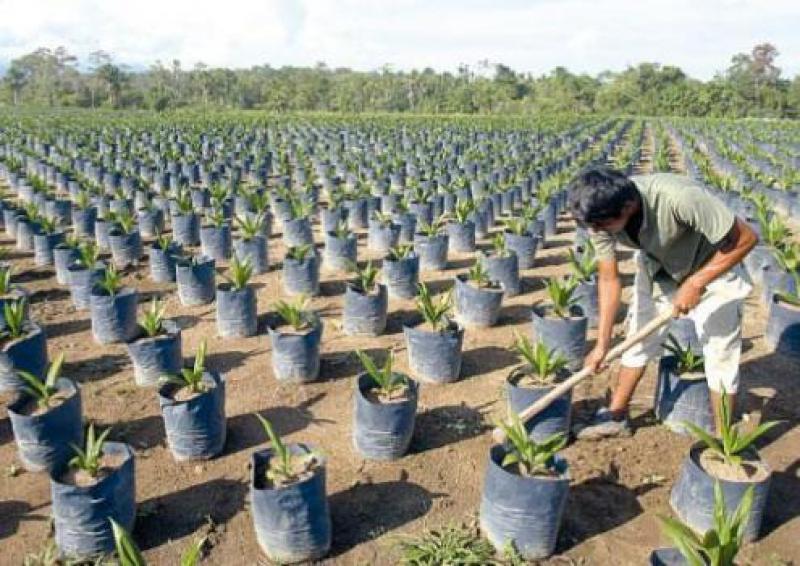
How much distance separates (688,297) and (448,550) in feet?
6.84

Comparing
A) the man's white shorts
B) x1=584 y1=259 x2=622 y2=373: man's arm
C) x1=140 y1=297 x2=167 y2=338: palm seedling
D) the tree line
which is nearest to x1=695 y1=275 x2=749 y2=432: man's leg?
the man's white shorts

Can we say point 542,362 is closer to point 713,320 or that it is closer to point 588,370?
point 588,370

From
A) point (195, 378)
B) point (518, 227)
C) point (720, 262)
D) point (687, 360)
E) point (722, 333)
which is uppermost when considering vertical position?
point (720, 262)

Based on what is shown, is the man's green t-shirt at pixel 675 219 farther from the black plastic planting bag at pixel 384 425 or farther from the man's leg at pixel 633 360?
the black plastic planting bag at pixel 384 425

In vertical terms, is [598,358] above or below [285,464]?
above

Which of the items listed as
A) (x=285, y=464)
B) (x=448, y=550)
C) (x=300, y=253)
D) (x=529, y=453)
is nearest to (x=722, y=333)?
(x=529, y=453)

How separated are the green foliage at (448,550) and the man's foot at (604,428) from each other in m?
1.40

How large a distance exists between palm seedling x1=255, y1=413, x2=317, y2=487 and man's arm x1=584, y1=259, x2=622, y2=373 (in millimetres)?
1853

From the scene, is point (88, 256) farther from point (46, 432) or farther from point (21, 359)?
point (46, 432)

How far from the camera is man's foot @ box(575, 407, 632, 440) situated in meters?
4.75

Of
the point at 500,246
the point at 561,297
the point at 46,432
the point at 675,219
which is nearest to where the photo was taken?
the point at 675,219

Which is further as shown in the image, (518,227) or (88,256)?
(518,227)

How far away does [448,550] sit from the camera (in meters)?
3.59

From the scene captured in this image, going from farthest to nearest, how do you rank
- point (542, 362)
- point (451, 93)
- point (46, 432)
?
point (451, 93) < point (542, 362) < point (46, 432)
